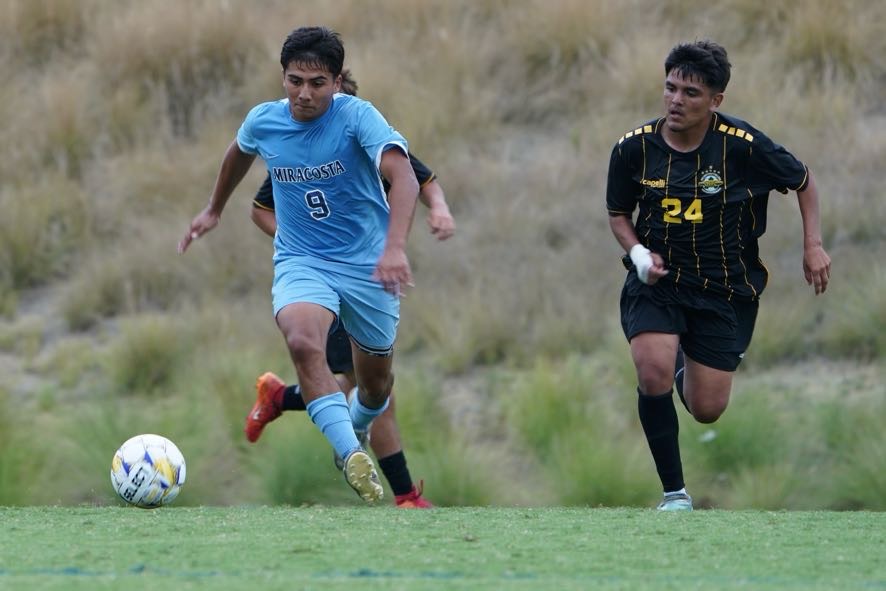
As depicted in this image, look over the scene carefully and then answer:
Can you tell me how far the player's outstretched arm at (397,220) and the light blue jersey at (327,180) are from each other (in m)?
0.15

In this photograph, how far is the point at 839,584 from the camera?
405 centimetres

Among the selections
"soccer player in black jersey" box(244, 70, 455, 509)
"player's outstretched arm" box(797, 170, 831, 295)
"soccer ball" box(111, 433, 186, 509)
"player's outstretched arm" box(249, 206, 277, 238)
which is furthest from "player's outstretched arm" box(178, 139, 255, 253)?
"player's outstretched arm" box(797, 170, 831, 295)

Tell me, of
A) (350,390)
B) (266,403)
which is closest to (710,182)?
(350,390)

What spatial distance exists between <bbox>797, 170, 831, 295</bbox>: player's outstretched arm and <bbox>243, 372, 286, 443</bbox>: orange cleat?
2.95 m

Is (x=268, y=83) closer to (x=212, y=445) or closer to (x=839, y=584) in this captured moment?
(x=212, y=445)

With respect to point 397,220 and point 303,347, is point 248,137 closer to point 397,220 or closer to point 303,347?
point 397,220

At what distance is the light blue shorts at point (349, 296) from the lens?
6.24 m

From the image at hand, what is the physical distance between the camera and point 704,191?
20.7 feet

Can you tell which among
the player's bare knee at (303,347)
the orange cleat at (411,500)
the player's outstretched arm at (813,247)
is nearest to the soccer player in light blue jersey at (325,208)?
the player's bare knee at (303,347)

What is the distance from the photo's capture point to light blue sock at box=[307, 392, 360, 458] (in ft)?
19.5

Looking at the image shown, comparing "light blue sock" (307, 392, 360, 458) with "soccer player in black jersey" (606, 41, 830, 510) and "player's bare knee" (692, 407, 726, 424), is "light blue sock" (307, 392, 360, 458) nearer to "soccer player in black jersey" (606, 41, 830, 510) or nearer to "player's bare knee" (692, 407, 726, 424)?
"soccer player in black jersey" (606, 41, 830, 510)

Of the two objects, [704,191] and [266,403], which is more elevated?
[704,191]

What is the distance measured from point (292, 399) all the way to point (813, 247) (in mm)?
2920

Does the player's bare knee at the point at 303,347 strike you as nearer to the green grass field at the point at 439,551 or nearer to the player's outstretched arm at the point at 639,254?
the green grass field at the point at 439,551
